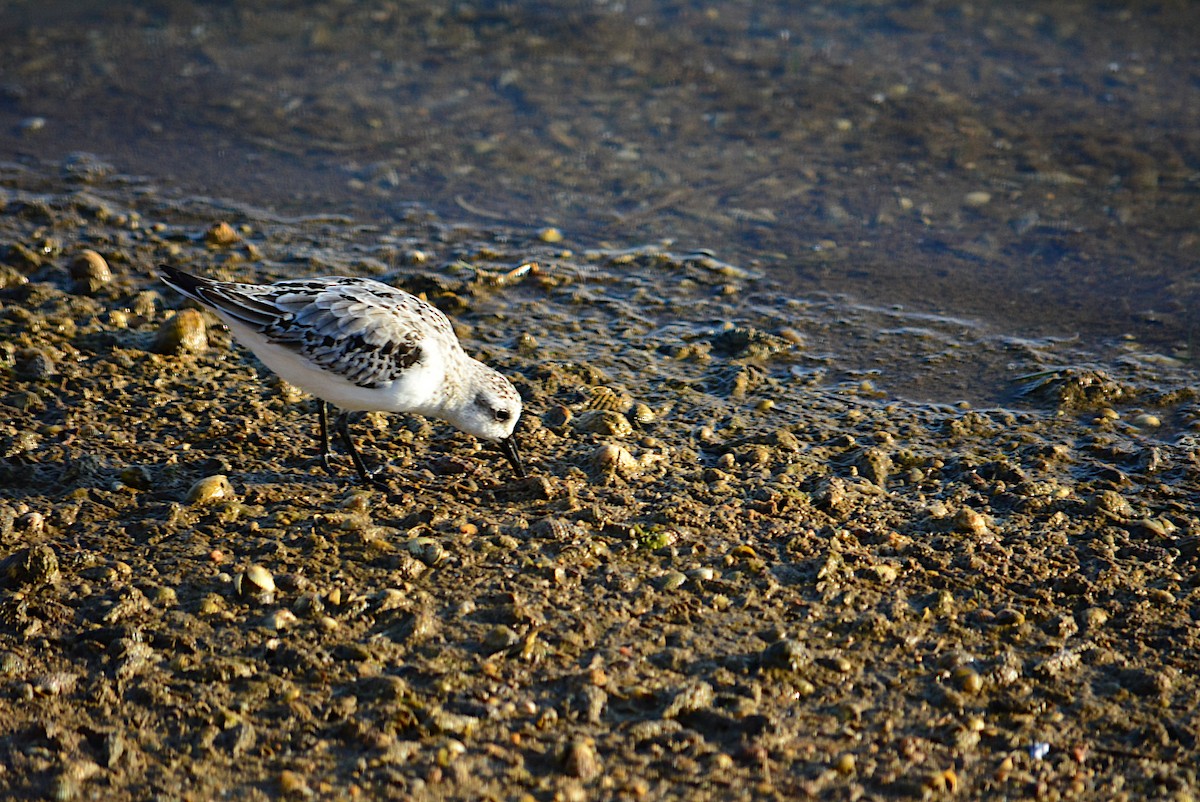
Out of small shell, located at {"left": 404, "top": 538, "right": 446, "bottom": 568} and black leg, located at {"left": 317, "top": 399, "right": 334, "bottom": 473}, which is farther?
black leg, located at {"left": 317, "top": 399, "right": 334, "bottom": 473}

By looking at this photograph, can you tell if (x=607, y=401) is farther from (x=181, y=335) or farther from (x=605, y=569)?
(x=181, y=335)

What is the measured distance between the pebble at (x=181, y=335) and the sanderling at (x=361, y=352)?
36.6 inches

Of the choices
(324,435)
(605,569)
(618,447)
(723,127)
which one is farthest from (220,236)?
(605,569)

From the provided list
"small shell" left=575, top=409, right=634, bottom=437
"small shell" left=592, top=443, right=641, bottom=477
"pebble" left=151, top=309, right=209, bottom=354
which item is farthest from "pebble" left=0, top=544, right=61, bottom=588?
"small shell" left=575, top=409, right=634, bottom=437

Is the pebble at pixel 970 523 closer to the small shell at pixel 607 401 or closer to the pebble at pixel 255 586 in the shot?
the small shell at pixel 607 401

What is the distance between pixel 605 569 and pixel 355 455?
1456 mm

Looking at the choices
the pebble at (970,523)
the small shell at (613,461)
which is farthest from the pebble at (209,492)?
the pebble at (970,523)

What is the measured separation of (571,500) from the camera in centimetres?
571

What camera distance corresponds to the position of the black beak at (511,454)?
19.5ft

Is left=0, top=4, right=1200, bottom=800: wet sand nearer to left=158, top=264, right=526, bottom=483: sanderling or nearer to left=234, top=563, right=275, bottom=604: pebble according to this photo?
left=234, top=563, right=275, bottom=604: pebble

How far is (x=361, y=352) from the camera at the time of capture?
5680mm

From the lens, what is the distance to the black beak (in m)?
5.95

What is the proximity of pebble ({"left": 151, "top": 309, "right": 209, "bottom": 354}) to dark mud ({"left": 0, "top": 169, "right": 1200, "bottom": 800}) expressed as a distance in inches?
0.9

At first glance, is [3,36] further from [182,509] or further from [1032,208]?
[1032,208]
